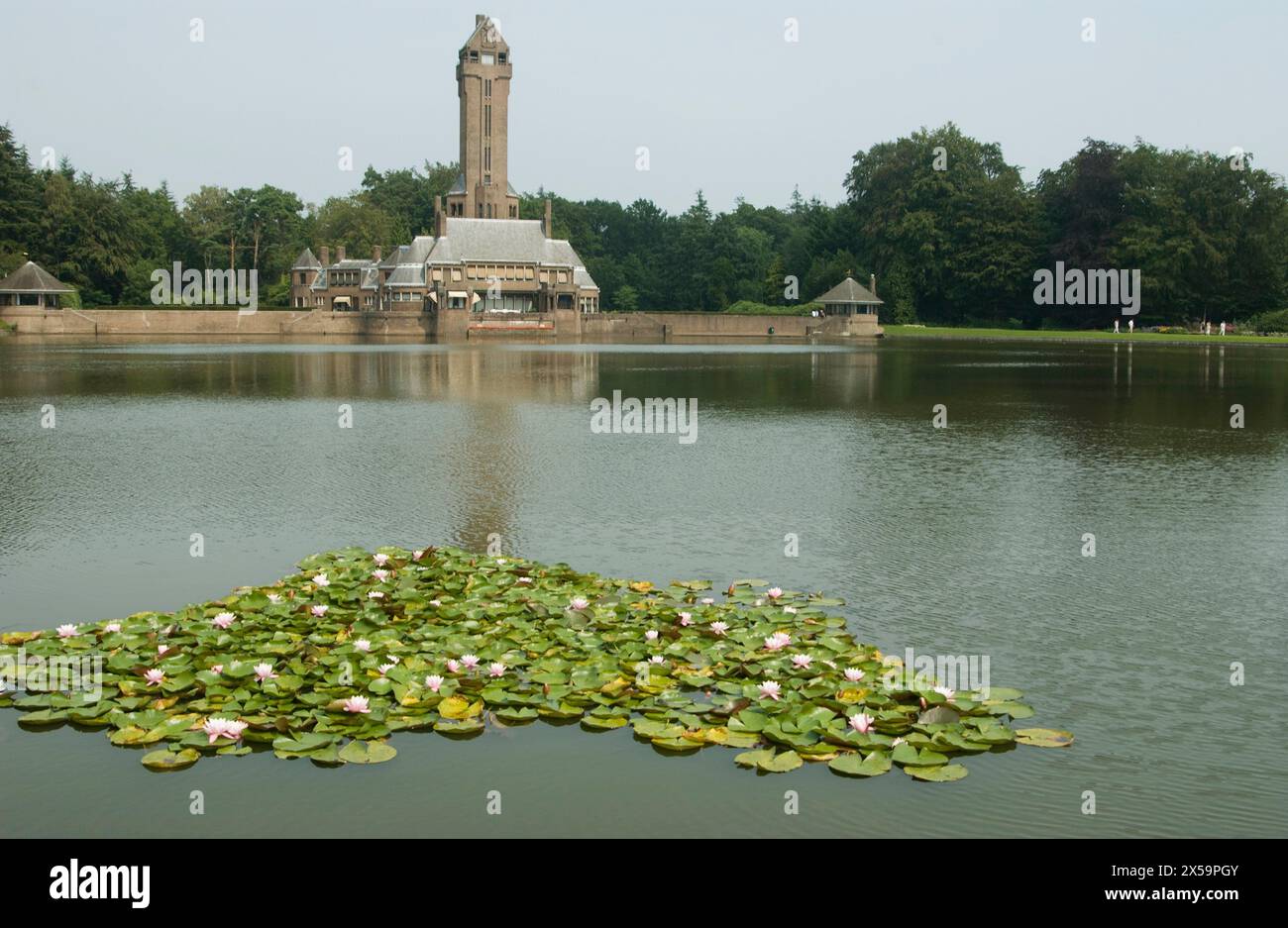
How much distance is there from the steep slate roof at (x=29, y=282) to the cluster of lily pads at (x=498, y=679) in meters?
97.4

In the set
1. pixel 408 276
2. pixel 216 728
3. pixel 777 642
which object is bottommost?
pixel 216 728

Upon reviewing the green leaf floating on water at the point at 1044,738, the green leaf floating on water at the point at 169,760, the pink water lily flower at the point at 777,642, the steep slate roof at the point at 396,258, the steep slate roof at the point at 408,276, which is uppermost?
the steep slate roof at the point at 396,258

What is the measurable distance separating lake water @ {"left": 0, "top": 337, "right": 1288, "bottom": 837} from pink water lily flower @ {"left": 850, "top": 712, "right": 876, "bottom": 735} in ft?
1.52

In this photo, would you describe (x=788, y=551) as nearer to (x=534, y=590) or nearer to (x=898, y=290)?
(x=534, y=590)

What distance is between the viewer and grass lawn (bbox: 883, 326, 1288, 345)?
8131cm

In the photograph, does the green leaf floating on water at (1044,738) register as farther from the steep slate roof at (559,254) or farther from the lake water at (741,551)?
the steep slate roof at (559,254)

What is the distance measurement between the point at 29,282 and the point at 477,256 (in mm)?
37430

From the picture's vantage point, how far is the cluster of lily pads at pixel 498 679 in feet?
26.9

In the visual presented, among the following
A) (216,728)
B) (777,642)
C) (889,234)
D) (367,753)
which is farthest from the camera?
(889,234)

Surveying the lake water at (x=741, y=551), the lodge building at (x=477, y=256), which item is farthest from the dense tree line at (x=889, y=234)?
the lake water at (x=741, y=551)

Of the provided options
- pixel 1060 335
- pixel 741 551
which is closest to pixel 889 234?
pixel 1060 335

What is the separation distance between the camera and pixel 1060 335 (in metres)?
94.6

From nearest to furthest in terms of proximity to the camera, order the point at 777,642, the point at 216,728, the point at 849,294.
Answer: the point at 216,728 → the point at 777,642 → the point at 849,294

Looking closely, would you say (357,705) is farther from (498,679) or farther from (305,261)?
(305,261)
